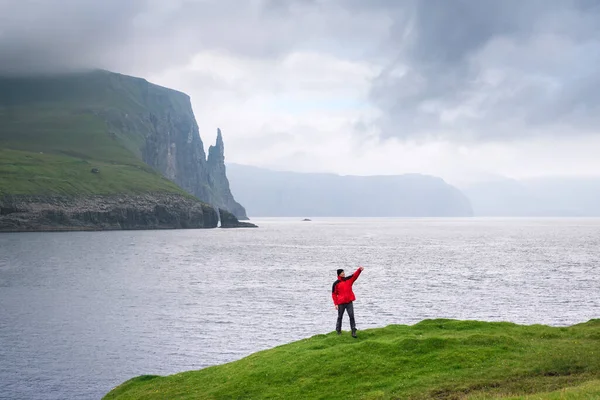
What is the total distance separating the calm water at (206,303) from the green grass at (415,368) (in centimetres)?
1630

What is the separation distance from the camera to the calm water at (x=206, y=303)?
169 ft

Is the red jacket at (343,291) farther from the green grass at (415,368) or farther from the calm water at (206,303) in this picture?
the calm water at (206,303)

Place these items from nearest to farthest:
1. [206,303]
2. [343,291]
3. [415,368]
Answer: [415,368], [343,291], [206,303]

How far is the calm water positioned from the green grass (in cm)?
1630

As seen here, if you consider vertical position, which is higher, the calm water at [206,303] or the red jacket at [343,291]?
the red jacket at [343,291]

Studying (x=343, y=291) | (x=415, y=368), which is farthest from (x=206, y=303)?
(x=415, y=368)

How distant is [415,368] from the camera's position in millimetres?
28094

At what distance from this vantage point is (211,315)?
7506cm

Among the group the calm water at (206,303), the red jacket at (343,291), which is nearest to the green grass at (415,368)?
the red jacket at (343,291)

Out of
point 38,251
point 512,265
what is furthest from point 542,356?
point 38,251

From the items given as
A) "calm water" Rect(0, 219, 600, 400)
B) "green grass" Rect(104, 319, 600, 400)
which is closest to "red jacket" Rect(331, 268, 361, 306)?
"green grass" Rect(104, 319, 600, 400)

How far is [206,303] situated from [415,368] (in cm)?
6059

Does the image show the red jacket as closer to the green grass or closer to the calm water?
the green grass

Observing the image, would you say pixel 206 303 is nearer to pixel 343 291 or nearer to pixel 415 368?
pixel 343 291
